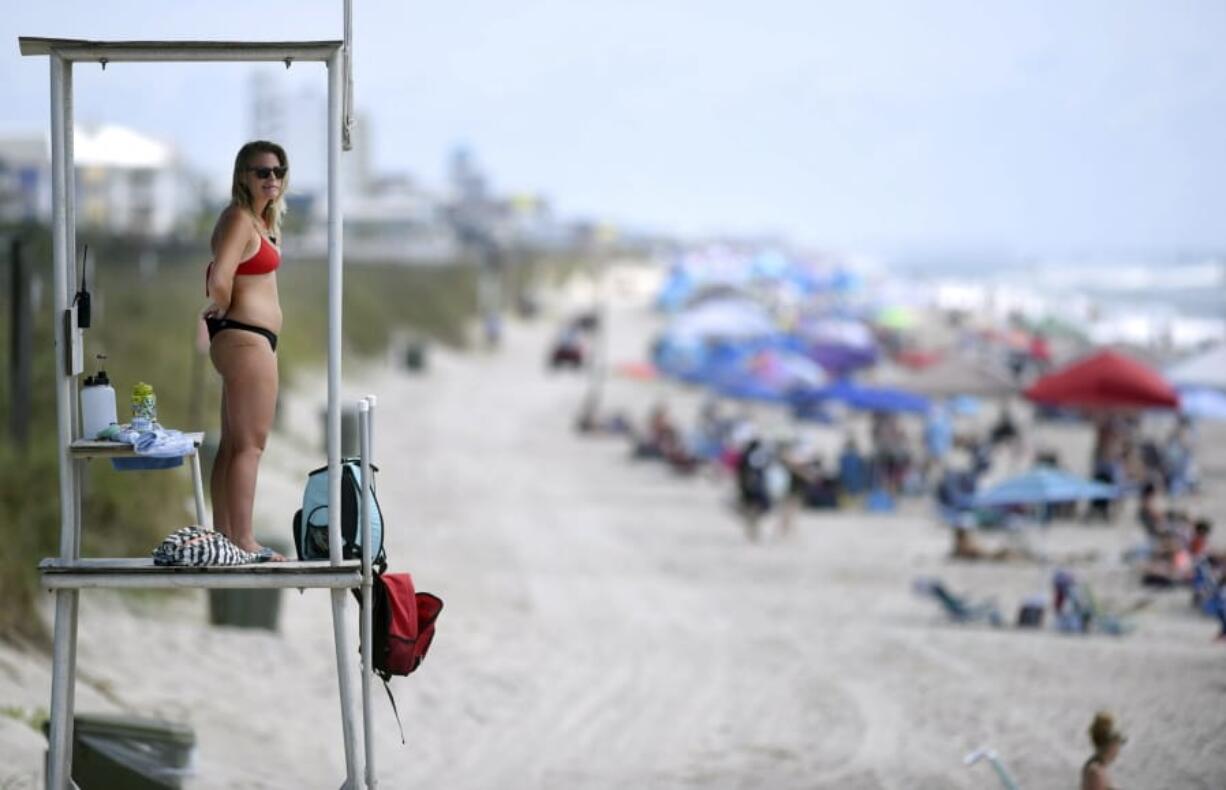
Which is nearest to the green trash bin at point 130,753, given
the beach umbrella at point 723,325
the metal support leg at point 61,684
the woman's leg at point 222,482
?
the metal support leg at point 61,684

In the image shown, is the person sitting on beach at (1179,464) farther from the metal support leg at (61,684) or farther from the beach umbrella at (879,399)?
the metal support leg at (61,684)

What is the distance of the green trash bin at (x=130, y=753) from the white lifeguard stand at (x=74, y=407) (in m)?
1.48

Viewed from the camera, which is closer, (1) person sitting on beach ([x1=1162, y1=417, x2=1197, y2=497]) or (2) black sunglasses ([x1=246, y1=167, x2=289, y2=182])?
(2) black sunglasses ([x1=246, y1=167, x2=289, y2=182])

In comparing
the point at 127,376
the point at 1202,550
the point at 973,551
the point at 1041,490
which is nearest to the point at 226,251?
the point at 1041,490

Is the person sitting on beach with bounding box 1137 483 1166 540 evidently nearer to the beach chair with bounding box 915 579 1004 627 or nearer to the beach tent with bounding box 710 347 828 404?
the beach chair with bounding box 915 579 1004 627

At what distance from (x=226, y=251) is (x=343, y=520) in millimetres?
717

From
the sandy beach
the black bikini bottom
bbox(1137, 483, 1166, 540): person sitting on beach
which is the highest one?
the black bikini bottom

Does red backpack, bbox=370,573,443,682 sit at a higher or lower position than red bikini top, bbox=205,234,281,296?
lower

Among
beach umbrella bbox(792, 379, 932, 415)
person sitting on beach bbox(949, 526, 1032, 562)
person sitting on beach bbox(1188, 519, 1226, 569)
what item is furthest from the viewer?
beach umbrella bbox(792, 379, 932, 415)

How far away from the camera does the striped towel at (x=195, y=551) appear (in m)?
4.18

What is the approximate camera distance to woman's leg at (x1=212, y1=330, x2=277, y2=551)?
4.36 meters

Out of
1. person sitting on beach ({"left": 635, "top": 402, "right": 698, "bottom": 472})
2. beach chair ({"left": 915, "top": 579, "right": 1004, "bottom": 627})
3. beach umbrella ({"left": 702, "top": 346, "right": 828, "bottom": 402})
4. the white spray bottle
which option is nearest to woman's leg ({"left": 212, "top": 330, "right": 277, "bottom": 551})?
the white spray bottle

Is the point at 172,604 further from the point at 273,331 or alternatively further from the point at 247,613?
the point at 273,331

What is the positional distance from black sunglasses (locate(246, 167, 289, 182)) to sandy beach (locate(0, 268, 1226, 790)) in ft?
8.75
